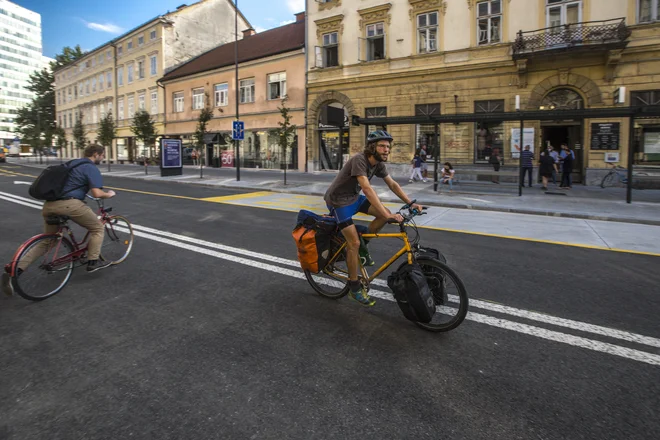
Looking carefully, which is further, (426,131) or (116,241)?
(426,131)

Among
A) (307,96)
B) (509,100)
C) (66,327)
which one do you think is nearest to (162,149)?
(307,96)

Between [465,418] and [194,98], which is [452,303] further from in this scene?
[194,98]

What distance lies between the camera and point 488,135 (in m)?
19.9

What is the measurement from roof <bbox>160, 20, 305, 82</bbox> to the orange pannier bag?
25.9 meters

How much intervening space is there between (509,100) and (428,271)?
19.4 metres

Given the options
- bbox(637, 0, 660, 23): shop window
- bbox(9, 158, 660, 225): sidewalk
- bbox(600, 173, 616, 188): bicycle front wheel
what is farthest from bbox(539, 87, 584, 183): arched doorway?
bbox(637, 0, 660, 23): shop window

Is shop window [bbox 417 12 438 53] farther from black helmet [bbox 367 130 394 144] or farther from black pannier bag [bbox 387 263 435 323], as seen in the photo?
black pannier bag [bbox 387 263 435 323]

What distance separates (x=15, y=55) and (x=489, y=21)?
16203 cm

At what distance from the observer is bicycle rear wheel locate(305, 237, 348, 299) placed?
427cm

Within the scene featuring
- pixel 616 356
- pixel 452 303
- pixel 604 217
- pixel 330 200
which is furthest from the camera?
pixel 604 217

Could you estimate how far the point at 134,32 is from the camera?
42.0 metres

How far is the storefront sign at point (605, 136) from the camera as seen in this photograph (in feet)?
58.2

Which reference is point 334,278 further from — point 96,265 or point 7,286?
point 7,286

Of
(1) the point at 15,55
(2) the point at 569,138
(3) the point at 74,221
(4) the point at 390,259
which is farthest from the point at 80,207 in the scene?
(1) the point at 15,55
